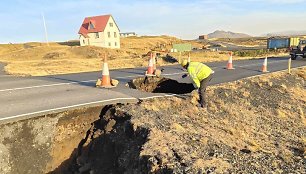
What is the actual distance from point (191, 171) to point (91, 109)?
3.49 m

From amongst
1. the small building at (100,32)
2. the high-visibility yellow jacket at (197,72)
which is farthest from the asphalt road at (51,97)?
the small building at (100,32)

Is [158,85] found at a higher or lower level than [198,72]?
lower

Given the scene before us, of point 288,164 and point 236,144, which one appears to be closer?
point 288,164

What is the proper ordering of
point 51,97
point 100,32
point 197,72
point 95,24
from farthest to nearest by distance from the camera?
point 95,24
point 100,32
point 51,97
point 197,72

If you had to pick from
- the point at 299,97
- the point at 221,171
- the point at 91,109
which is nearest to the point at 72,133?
the point at 91,109

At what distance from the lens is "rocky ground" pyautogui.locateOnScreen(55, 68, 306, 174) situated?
4.85m

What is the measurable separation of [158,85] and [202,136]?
483cm

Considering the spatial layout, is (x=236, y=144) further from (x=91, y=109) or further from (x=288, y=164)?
(x=91, y=109)

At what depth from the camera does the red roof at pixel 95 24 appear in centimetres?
5166

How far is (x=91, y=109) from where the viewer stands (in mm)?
7152

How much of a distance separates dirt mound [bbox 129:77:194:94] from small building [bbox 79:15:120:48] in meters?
41.6

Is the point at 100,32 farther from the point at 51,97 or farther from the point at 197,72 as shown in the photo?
the point at 197,72

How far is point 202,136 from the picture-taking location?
20.3 ft

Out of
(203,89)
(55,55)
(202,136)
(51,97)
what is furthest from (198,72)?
(55,55)
